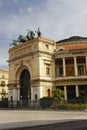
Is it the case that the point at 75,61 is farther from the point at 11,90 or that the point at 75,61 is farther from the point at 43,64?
the point at 11,90

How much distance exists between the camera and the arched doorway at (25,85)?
6244cm

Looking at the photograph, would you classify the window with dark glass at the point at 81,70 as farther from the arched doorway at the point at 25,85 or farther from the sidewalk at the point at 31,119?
the sidewalk at the point at 31,119

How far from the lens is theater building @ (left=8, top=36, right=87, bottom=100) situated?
57.2 m

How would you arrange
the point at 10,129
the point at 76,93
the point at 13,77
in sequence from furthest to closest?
the point at 13,77 < the point at 76,93 < the point at 10,129

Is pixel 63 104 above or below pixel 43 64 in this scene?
below

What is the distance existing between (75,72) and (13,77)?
17217 millimetres

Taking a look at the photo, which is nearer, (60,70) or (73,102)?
(73,102)

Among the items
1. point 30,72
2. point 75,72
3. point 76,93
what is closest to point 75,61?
point 75,72

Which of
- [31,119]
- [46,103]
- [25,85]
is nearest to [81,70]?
[25,85]

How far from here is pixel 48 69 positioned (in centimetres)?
6003

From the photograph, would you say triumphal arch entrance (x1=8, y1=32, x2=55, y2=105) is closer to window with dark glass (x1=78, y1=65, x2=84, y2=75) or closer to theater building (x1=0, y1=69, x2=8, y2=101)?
window with dark glass (x1=78, y1=65, x2=84, y2=75)

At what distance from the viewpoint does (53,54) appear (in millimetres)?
60969

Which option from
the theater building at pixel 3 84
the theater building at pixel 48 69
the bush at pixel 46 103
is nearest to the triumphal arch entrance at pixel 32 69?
the theater building at pixel 48 69

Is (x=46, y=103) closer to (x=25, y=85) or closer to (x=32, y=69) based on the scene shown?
(x=32, y=69)
